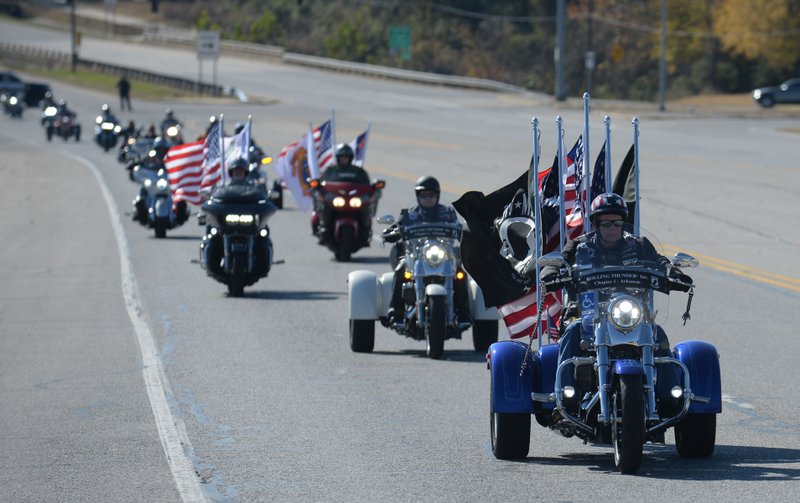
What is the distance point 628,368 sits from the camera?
379 inches

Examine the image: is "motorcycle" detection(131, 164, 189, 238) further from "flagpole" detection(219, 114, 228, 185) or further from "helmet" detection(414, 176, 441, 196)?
"helmet" detection(414, 176, 441, 196)

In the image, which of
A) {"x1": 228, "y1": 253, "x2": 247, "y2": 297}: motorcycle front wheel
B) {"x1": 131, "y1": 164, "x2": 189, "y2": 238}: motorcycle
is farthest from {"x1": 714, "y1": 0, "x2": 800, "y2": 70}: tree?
{"x1": 228, "y1": 253, "x2": 247, "y2": 297}: motorcycle front wheel

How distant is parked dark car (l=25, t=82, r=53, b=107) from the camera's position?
89750 millimetres

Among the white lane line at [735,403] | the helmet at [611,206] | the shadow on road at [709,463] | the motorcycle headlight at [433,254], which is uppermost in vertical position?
the helmet at [611,206]

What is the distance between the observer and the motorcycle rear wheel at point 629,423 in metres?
9.53

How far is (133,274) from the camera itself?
81.3ft

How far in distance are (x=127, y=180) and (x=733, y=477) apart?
39.0 metres

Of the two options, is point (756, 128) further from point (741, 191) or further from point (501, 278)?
point (501, 278)

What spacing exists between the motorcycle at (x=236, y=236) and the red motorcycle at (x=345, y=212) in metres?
3.76

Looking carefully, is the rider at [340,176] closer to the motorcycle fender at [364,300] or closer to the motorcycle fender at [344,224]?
the motorcycle fender at [344,224]

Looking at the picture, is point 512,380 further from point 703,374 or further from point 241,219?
point 241,219

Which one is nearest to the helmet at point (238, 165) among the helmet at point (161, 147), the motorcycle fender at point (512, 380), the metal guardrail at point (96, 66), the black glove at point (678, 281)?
the helmet at point (161, 147)

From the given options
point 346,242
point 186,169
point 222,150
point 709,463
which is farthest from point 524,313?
point 186,169

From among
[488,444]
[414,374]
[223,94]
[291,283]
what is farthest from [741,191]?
[223,94]
